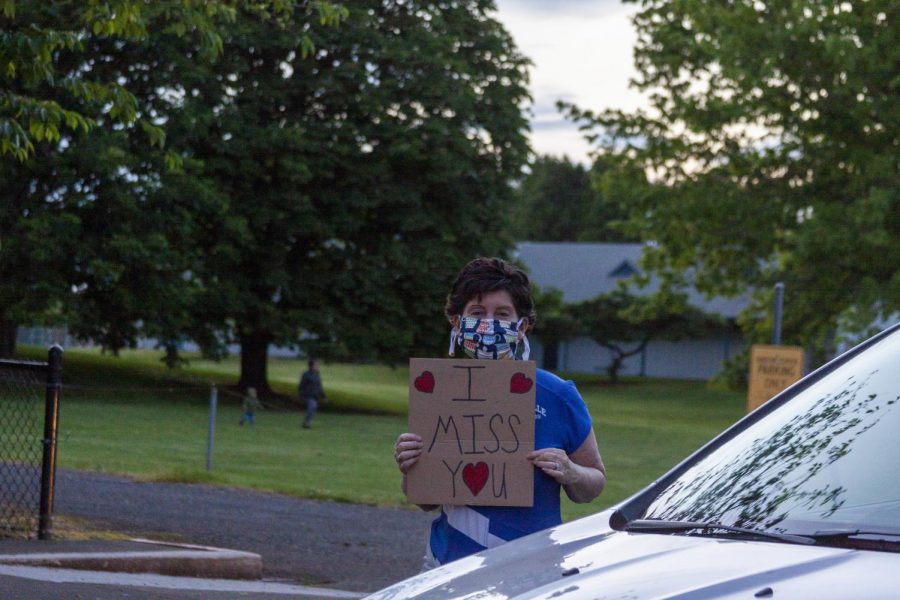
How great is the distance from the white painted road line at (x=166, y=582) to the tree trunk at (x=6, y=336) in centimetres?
2931

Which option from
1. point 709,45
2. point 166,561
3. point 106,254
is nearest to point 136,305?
point 106,254

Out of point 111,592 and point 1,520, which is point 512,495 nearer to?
point 111,592

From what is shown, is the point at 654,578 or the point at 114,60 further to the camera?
the point at 114,60

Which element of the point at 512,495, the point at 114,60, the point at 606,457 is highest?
the point at 114,60

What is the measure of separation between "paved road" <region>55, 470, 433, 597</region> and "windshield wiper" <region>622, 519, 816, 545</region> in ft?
23.3

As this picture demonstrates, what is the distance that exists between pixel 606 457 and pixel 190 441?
29.8 ft

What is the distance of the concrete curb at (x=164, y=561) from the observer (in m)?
9.67

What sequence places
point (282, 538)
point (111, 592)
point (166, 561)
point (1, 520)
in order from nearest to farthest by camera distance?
point (111, 592) → point (166, 561) → point (1, 520) → point (282, 538)

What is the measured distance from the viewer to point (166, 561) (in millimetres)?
10086

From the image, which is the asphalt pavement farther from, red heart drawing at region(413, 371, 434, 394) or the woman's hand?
the woman's hand

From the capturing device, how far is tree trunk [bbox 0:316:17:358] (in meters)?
38.1

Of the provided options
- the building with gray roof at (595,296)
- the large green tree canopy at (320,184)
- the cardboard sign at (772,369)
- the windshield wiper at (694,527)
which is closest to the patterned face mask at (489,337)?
the windshield wiper at (694,527)

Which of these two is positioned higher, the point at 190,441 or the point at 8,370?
the point at 8,370

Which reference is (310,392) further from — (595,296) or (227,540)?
(595,296)
